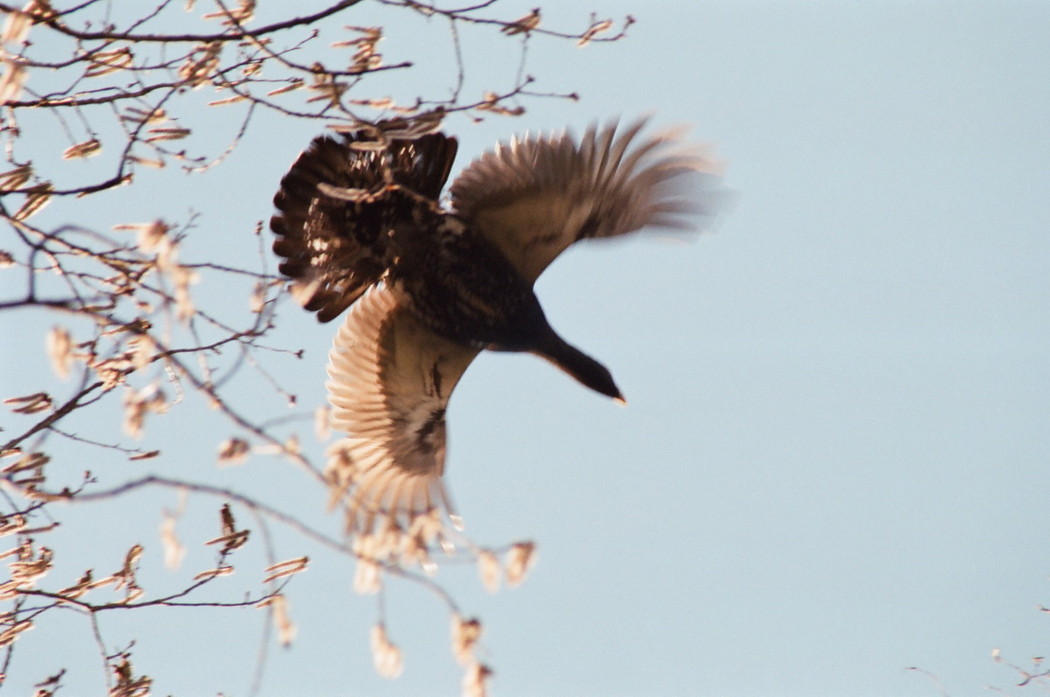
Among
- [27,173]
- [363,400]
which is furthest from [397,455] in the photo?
[27,173]

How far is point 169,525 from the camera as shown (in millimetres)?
2160

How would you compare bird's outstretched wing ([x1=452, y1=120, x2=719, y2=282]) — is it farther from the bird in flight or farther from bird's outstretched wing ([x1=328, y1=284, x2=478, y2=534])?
bird's outstretched wing ([x1=328, y1=284, x2=478, y2=534])

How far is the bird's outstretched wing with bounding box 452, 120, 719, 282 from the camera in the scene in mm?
4320

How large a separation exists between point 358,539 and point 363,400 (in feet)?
10.3

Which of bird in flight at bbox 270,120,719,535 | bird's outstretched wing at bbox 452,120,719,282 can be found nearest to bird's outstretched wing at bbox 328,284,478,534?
bird in flight at bbox 270,120,719,535

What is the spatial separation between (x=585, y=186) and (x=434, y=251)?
80cm

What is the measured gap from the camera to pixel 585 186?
4.41 metres

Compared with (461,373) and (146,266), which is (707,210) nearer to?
(461,373)

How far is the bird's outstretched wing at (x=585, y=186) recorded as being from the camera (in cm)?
432

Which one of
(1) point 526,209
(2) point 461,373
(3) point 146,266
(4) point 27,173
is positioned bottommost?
(3) point 146,266

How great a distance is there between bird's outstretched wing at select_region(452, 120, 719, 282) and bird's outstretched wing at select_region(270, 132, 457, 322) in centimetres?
20

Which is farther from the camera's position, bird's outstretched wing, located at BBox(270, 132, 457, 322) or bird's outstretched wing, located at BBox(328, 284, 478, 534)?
bird's outstretched wing, located at BBox(328, 284, 478, 534)

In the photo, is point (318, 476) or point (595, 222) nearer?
point (318, 476)

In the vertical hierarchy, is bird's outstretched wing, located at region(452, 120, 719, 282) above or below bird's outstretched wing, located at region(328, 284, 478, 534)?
above
